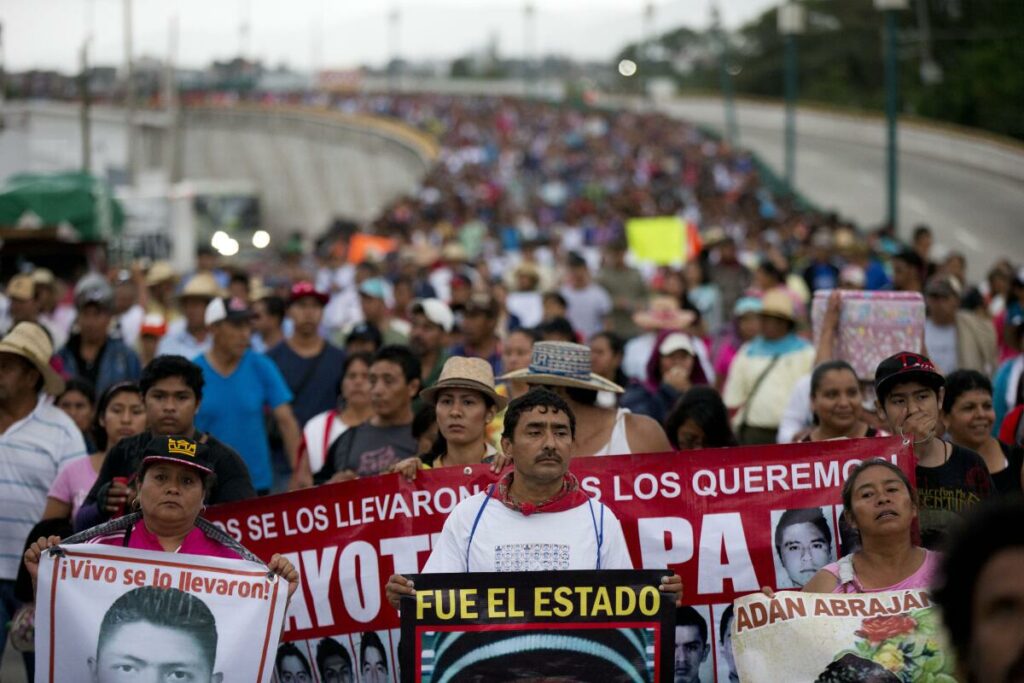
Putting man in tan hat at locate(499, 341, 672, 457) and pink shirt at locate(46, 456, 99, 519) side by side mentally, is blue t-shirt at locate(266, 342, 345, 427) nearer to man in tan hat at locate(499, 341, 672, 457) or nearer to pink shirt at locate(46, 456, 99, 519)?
man in tan hat at locate(499, 341, 672, 457)

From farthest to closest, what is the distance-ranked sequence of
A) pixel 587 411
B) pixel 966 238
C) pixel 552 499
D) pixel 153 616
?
pixel 966 238
pixel 587 411
pixel 153 616
pixel 552 499

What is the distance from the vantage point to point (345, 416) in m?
8.95

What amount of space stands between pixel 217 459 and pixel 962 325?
6.31 m

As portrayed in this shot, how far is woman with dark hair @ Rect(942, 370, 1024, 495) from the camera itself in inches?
278

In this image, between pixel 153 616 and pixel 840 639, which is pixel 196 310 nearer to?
pixel 153 616

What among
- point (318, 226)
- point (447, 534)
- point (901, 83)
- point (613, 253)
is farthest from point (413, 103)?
point (447, 534)

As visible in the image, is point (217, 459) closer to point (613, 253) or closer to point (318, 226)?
point (613, 253)

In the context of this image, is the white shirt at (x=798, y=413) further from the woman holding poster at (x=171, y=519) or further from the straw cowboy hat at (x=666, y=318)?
the woman holding poster at (x=171, y=519)

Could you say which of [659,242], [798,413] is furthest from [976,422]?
[659,242]

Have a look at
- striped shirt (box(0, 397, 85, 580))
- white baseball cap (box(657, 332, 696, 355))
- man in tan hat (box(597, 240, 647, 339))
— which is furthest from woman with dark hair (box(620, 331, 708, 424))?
man in tan hat (box(597, 240, 647, 339))

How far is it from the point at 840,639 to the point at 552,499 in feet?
3.61

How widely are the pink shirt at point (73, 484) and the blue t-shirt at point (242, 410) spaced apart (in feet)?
5.81

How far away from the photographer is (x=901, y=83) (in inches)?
3189

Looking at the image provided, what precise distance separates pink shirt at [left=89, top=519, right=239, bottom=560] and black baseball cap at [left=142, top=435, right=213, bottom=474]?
27cm
